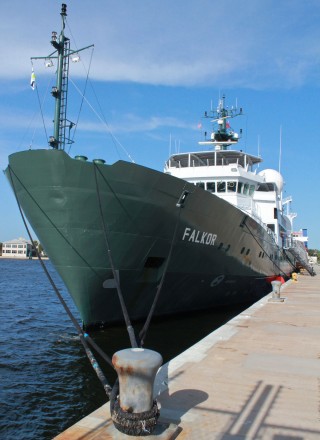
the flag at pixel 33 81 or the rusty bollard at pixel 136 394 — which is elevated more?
the flag at pixel 33 81

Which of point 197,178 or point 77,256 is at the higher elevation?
point 197,178

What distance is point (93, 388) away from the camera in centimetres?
820

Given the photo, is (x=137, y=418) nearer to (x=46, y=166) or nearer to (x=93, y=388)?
(x=93, y=388)

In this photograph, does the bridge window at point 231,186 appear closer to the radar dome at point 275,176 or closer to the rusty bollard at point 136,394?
the radar dome at point 275,176

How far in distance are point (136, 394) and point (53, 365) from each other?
21.8 feet

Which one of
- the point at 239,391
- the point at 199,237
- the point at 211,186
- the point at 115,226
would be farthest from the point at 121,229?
the point at 211,186

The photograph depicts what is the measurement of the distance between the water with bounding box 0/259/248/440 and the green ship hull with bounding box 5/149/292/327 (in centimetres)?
96

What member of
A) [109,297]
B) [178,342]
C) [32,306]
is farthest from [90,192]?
[32,306]

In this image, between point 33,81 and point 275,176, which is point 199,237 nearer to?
point 33,81

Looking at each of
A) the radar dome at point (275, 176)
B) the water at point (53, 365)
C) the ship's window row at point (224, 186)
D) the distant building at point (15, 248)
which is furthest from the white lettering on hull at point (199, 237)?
the distant building at point (15, 248)

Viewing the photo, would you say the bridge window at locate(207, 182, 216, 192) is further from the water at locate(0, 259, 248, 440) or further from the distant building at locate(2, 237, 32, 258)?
the distant building at locate(2, 237, 32, 258)

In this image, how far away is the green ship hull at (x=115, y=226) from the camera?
10297 millimetres

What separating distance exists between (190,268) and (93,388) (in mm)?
5878

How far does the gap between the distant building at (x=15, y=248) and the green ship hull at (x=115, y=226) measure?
14112 cm
